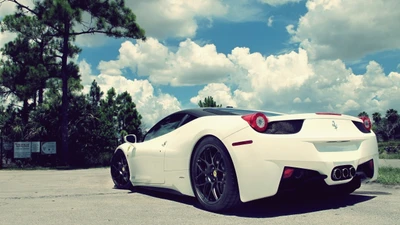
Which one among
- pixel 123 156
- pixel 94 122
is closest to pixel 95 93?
pixel 94 122

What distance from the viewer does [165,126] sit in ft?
16.6

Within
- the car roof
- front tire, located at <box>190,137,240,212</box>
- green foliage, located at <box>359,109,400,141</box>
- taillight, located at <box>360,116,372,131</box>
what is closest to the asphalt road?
front tire, located at <box>190,137,240,212</box>

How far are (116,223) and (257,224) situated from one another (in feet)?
4.07

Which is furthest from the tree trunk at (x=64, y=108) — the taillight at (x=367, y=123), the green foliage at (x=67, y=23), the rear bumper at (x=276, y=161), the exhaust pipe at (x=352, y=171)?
the exhaust pipe at (x=352, y=171)

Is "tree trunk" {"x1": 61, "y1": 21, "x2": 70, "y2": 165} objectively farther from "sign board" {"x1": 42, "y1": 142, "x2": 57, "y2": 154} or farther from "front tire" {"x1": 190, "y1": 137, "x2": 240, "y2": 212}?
"front tire" {"x1": 190, "y1": 137, "x2": 240, "y2": 212}

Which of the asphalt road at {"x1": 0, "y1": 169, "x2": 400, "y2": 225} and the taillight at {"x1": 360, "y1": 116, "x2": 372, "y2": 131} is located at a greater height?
the taillight at {"x1": 360, "y1": 116, "x2": 372, "y2": 131}

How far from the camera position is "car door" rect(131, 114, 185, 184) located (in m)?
4.68

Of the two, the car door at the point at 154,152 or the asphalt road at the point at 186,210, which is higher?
the car door at the point at 154,152

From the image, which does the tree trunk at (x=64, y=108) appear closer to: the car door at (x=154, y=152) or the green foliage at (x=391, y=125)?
the car door at (x=154, y=152)

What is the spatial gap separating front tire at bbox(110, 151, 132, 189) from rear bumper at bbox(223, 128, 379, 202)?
266 centimetres

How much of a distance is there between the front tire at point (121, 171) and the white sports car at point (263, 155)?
143cm

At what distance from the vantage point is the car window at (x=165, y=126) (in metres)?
4.80

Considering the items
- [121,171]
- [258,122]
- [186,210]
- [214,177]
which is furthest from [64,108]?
[258,122]

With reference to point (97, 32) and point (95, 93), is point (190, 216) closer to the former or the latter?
point (97, 32)
